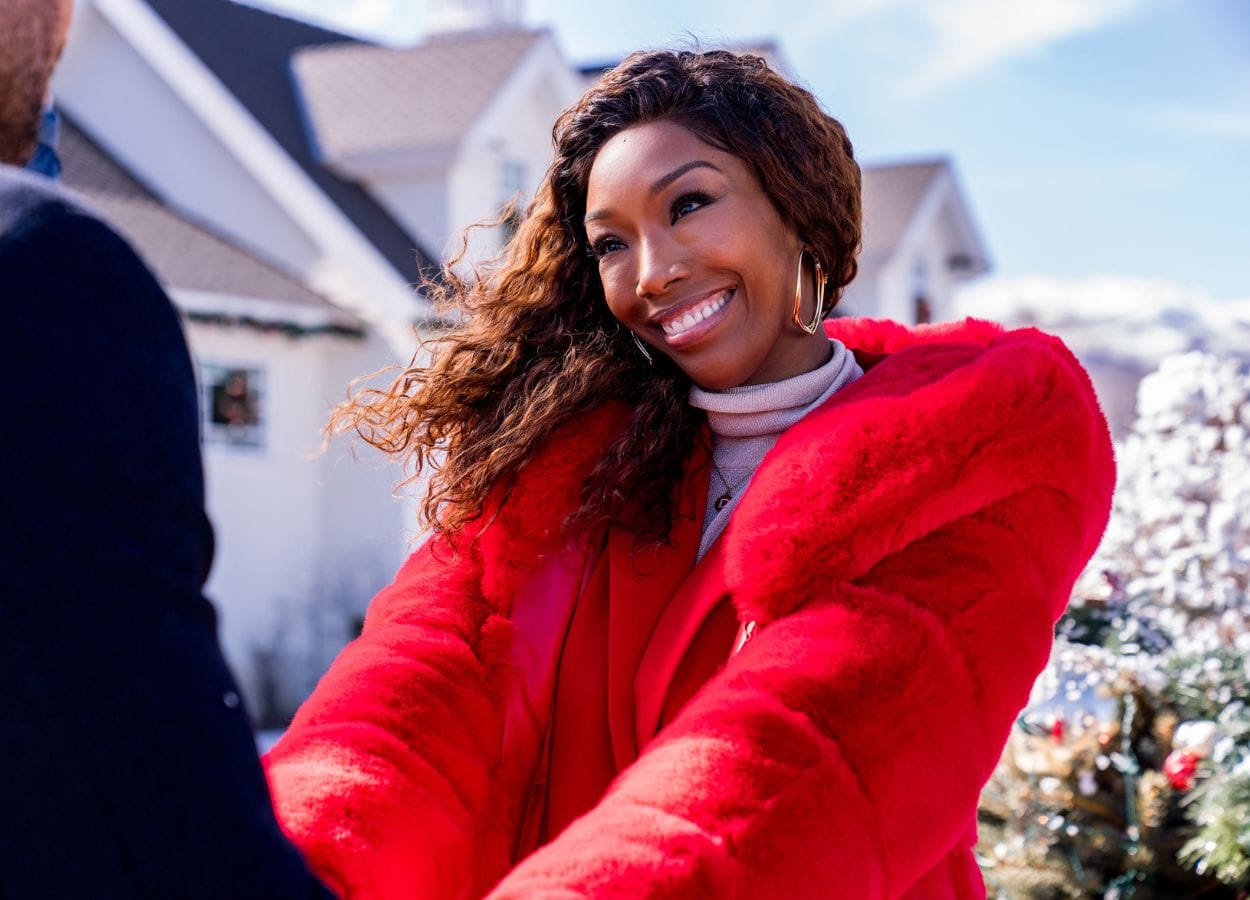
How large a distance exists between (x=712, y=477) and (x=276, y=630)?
11185mm

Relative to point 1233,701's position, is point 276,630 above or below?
below

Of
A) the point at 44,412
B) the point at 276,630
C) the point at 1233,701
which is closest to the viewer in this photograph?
the point at 44,412

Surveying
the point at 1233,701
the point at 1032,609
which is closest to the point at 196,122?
the point at 1233,701

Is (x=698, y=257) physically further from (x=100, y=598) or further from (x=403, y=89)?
(x=403, y=89)

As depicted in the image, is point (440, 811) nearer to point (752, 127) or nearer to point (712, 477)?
point (712, 477)

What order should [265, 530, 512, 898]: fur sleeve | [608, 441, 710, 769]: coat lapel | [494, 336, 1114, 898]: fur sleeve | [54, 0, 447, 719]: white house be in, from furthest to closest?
[54, 0, 447, 719]: white house < [608, 441, 710, 769]: coat lapel < [265, 530, 512, 898]: fur sleeve < [494, 336, 1114, 898]: fur sleeve

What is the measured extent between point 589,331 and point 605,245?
20 cm

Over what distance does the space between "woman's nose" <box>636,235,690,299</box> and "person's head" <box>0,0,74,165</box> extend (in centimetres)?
99

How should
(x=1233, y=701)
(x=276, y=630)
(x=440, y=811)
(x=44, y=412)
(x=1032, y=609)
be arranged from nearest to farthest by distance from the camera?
(x=44, y=412) < (x=1032, y=609) < (x=440, y=811) < (x=1233, y=701) < (x=276, y=630)

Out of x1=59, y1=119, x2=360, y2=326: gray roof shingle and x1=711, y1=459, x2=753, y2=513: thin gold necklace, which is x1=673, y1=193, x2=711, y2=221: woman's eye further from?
x1=59, y1=119, x2=360, y2=326: gray roof shingle

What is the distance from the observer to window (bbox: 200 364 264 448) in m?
13.3

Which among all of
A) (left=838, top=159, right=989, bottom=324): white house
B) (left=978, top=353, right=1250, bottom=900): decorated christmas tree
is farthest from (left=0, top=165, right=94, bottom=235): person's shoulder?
(left=838, top=159, right=989, bottom=324): white house

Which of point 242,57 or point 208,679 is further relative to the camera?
point 242,57

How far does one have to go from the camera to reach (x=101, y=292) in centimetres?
122
